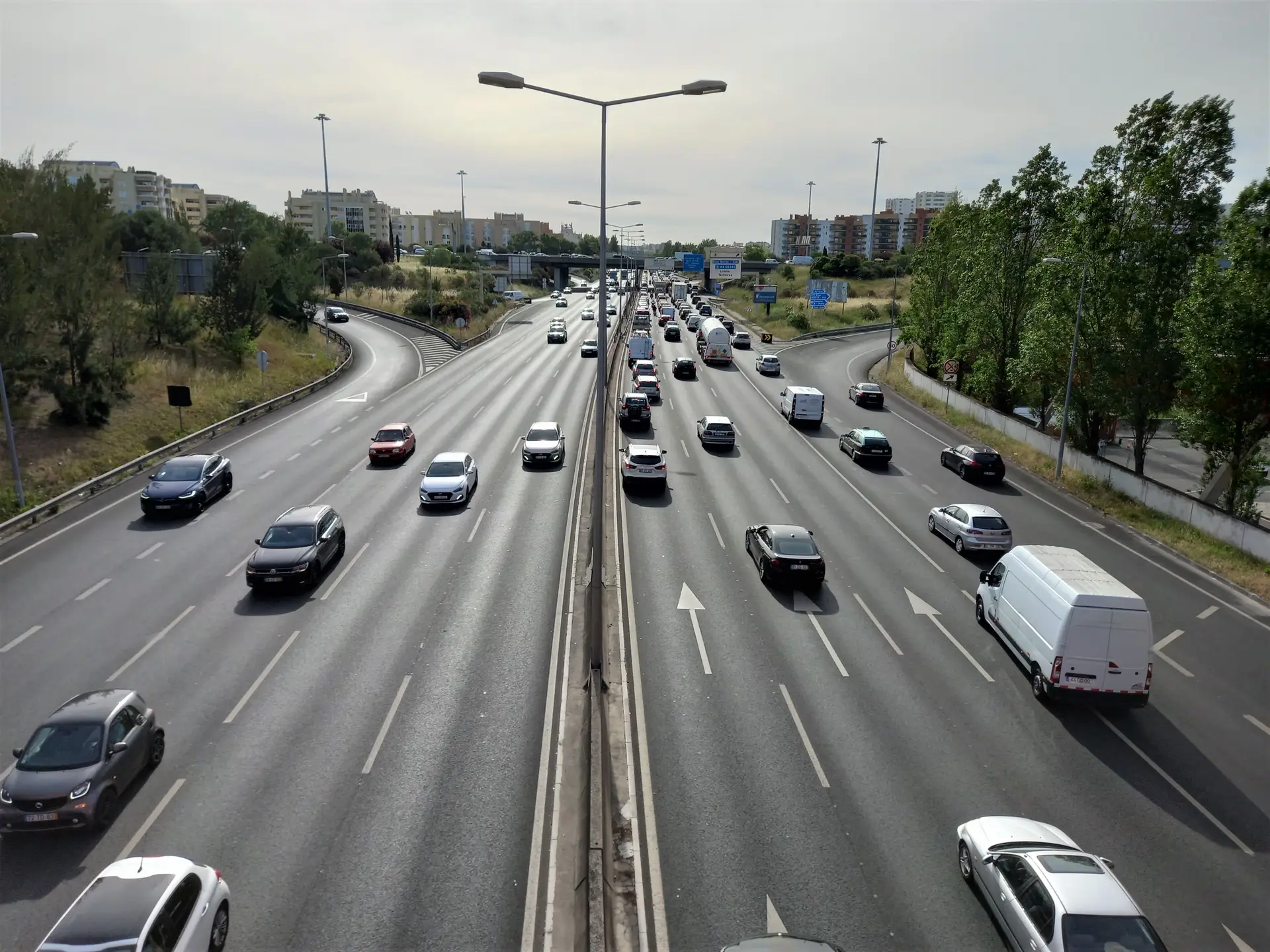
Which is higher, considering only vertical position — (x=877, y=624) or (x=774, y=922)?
(x=774, y=922)

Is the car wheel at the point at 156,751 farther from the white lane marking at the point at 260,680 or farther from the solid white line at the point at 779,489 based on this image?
the solid white line at the point at 779,489

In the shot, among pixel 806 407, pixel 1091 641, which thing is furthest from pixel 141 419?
pixel 1091 641

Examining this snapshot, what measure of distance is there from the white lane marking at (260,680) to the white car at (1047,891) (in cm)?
1243

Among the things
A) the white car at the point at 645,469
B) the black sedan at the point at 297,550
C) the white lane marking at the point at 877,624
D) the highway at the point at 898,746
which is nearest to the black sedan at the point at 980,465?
the highway at the point at 898,746

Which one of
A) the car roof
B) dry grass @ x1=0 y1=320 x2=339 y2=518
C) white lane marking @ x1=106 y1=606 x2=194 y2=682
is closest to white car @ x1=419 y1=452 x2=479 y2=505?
white lane marking @ x1=106 y1=606 x2=194 y2=682

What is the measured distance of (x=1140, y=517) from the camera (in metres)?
29.2

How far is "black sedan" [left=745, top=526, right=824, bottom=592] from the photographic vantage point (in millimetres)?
21188

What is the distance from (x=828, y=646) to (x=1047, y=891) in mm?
8826

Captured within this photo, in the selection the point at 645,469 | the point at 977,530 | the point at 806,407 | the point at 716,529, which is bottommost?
the point at 716,529

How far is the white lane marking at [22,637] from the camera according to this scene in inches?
676

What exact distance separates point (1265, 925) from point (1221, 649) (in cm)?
1050

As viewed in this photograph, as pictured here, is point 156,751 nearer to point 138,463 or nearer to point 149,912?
point 149,912

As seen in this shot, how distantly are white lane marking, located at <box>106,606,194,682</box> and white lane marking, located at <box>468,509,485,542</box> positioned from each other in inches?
310

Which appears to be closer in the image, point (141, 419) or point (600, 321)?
point (600, 321)
